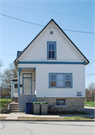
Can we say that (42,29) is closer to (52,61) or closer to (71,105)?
(52,61)

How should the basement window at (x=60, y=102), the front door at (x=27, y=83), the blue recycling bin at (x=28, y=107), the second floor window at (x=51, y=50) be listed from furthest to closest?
1. the front door at (x=27, y=83)
2. the second floor window at (x=51, y=50)
3. the basement window at (x=60, y=102)
4. the blue recycling bin at (x=28, y=107)

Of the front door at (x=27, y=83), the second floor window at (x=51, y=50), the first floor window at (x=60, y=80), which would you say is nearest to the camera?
the first floor window at (x=60, y=80)

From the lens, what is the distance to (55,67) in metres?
17.7

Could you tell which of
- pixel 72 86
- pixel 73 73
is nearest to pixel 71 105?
pixel 72 86

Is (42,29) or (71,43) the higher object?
(42,29)

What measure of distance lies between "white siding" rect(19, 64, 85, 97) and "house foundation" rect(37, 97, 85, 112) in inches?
14.8

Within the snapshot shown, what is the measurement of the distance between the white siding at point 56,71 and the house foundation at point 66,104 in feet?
1.24

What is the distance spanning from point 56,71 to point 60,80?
96cm

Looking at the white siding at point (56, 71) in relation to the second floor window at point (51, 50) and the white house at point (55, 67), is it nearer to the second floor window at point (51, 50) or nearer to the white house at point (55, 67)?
the white house at point (55, 67)

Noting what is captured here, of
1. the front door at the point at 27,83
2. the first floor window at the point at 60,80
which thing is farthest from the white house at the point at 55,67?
the front door at the point at 27,83

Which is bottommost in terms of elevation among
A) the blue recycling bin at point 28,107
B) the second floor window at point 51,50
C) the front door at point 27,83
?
the blue recycling bin at point 28,107

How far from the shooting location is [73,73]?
1786cm

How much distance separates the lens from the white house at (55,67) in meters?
17.4

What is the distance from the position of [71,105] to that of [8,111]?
5957mm
